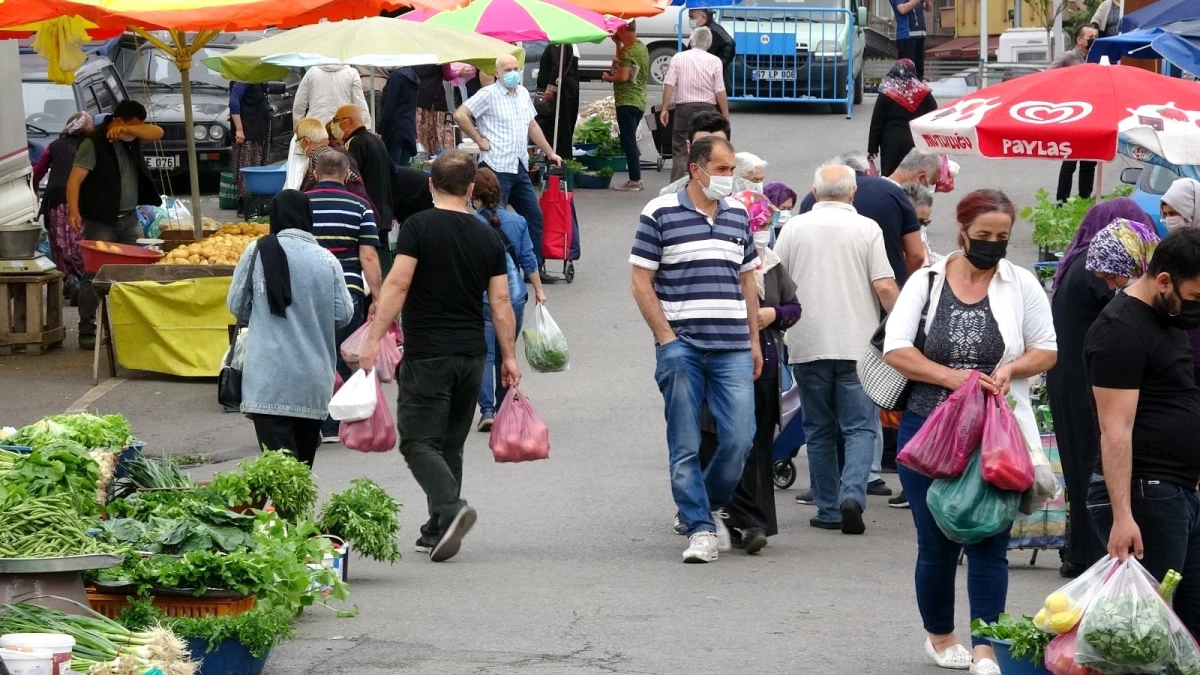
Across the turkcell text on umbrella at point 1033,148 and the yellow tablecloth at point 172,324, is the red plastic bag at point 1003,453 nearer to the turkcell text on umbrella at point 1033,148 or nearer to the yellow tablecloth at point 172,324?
the turkcell text on umbrella at point 1033,148

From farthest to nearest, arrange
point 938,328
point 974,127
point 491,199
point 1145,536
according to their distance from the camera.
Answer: point 491,199 < point 974,127 < point 938,328 < point 1145,536

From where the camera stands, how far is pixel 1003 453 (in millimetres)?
5660

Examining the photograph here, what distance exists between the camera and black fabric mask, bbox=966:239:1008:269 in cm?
592

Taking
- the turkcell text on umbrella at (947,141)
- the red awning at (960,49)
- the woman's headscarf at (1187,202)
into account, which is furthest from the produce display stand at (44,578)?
the red awning at (960,49)

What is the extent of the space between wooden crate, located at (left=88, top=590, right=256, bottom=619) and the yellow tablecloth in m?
6.57

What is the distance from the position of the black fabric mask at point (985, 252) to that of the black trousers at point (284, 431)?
361cm

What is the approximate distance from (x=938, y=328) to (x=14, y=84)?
12.2 meters

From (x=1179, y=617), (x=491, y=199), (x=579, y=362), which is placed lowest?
(x=579, y=362)

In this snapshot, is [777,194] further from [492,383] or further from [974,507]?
[974,507]

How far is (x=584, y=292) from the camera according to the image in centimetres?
1548

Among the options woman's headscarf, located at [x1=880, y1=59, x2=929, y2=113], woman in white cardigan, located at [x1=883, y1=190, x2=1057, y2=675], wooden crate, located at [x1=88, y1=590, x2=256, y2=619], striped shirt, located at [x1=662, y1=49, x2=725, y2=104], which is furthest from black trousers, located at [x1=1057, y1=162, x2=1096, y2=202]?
wooden crate, located at [x1=88, y1=590, x2=256, y2=619]

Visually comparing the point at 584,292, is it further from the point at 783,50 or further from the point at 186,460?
the point at 783,50

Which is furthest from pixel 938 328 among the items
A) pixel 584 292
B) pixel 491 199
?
pixel 584 292

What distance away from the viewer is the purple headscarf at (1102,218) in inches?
278
